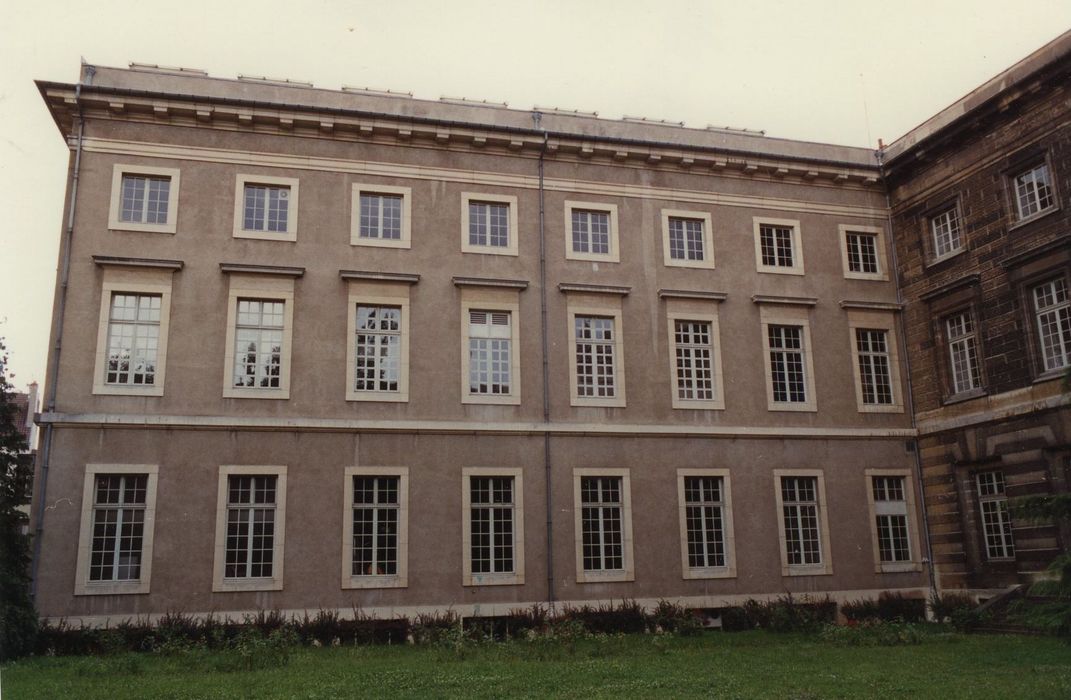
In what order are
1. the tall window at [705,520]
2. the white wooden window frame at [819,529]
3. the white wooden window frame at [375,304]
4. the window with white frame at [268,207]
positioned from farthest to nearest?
the white wooden window frame at [819,529] < the tall window at [705,520] < the window with white frame at [268,207] < the white wooden window frame at [375,304]

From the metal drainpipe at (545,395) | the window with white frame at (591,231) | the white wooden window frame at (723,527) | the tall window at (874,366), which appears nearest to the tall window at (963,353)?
the tall window at (874,366)

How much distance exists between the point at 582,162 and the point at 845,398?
9.77 m

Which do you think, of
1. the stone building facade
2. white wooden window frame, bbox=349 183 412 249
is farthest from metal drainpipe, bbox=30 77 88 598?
white wooden window frame, bbox=349 183 412 249

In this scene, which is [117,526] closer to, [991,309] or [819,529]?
[819,529]

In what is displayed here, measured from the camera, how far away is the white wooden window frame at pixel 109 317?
2123 cm

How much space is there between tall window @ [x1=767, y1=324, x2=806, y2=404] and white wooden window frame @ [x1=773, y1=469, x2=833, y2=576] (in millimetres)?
1989

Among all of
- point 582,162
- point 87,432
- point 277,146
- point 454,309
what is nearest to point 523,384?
point 454,309

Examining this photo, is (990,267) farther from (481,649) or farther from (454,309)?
(481,649)

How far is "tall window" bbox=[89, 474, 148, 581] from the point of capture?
2050 cm

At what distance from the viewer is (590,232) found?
2538cm

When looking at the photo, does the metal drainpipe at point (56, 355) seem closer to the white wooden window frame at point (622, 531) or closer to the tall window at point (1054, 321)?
the white wooden window frame at point (622, 531)

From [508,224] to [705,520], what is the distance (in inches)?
365

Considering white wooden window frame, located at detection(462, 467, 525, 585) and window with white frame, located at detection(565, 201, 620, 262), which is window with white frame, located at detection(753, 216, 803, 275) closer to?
window with white frame, located at detection(565, 201, 620, 262)

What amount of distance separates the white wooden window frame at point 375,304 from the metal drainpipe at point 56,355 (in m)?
6.40
